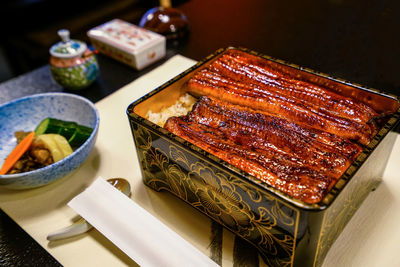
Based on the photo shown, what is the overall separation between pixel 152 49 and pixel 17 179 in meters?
1.07

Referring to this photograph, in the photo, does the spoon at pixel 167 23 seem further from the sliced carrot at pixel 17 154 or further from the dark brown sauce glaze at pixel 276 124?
the sliced carrot at pixel 17 154

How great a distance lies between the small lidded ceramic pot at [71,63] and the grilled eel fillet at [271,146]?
0.80 meters

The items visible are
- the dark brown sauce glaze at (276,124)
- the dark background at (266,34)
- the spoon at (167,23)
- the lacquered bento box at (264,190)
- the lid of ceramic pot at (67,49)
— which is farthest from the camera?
the spoon at (167,23)

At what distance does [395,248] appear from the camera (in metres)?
1.00

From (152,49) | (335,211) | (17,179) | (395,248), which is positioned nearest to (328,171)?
(335,211)

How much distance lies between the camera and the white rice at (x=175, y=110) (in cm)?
122

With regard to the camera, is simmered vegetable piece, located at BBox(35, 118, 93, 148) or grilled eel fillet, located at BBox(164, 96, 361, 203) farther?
simmered vegetable piece, located at BBox(35, 118, 93, 148)

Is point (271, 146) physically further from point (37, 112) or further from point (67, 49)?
point (67, 49)

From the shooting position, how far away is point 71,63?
167 centimetres

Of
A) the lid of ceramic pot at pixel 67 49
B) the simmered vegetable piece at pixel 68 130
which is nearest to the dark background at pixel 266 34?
the lid of ceramic pot at pixel 67 49

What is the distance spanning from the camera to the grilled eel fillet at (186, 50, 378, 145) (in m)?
1.07

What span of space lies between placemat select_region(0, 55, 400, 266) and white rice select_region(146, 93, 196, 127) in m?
0.22

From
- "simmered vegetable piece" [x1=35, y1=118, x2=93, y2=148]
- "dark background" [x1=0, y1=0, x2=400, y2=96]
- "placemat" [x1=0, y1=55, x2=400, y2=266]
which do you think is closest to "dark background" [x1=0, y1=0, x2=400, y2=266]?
"dark background" [x1=0, y1=0, x2=400, y2=96]

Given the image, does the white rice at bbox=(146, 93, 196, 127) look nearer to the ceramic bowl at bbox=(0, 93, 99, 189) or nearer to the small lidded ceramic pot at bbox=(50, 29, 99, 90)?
the ceramic bowl at bbox=(0, 93, 99, 189)
